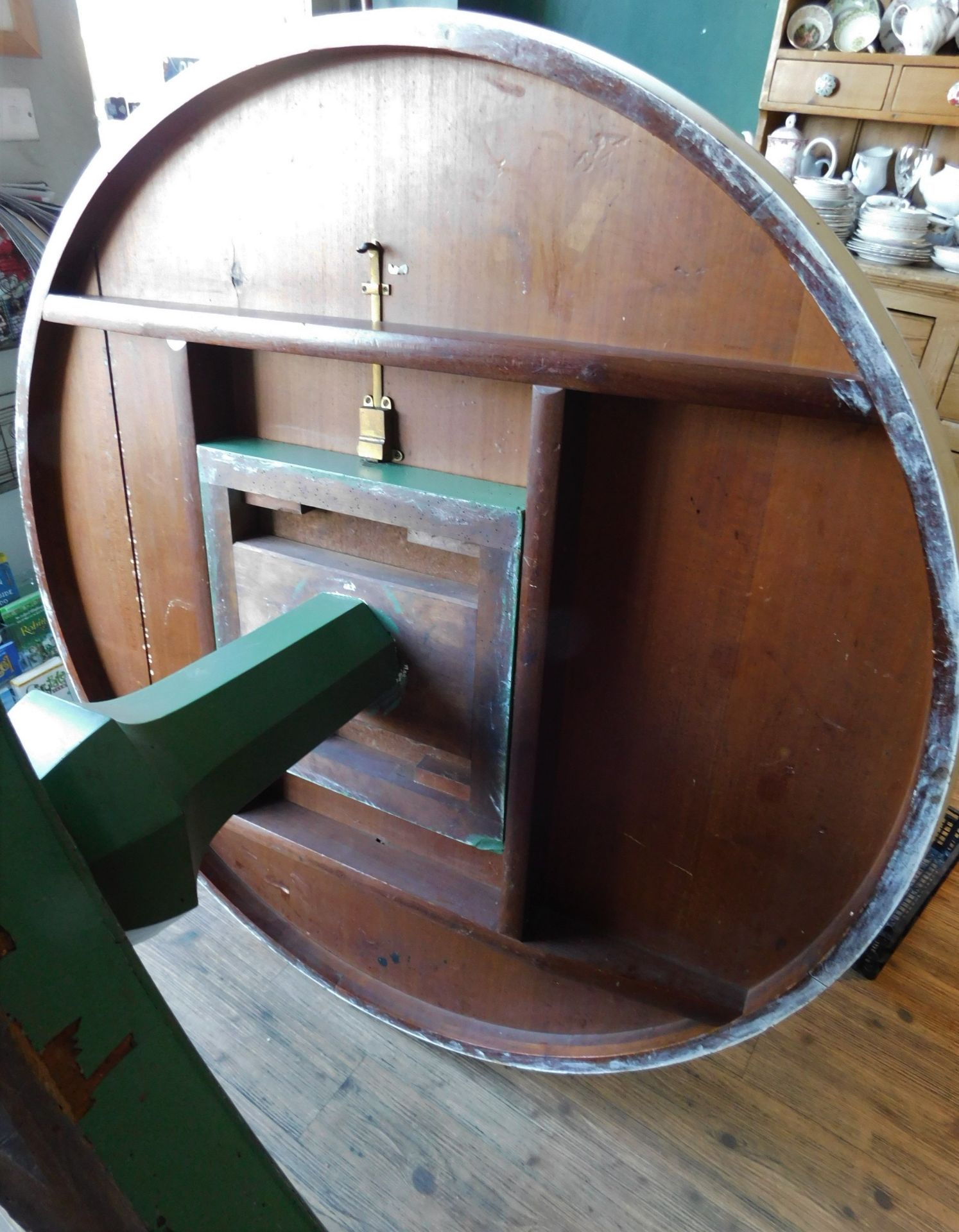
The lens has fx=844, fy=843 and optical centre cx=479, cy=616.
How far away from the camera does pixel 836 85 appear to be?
242 centimetres

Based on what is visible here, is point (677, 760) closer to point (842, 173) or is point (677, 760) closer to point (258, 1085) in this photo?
point (258, 1085)

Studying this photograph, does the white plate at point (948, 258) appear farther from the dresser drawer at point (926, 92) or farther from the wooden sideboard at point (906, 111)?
the dresser drawer at point (926, 92)

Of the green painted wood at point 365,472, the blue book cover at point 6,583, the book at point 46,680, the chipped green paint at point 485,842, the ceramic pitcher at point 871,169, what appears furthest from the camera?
the ceramic pitcher at point 871,169

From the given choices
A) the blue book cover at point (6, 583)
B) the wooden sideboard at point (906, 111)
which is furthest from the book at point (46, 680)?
the wooden sideboard at point (906, 111)

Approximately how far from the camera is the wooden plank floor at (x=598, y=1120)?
1.01 m

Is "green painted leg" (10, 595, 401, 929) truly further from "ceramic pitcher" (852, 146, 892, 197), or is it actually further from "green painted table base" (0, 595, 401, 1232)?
"ceramic pitcher" (852, 146, 892, 197)

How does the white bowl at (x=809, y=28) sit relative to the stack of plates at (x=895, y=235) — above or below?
above

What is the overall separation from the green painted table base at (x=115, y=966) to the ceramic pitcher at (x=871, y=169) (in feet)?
8.65

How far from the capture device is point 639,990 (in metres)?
0.96

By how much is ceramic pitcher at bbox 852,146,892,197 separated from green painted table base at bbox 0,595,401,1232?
8.65 feet

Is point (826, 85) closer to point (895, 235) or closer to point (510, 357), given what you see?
point (895, 235)

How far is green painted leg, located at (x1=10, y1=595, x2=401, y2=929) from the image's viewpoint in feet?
1.95

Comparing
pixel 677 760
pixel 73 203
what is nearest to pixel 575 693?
pixel 677 760

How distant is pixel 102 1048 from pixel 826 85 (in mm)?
2890
